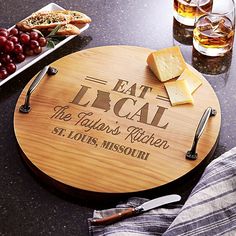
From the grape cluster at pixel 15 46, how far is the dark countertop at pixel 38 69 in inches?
1.5

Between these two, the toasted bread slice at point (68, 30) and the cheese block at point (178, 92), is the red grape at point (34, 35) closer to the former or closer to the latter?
the toasted bread slice at point (68, 30)

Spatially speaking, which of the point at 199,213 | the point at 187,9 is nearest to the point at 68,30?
the point at 187,9

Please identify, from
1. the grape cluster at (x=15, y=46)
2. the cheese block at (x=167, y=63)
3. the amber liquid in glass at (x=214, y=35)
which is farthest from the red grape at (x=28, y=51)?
the amber liquid in glass at (x=214, y=35)

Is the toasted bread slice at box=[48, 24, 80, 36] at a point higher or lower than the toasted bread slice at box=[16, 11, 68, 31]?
lower

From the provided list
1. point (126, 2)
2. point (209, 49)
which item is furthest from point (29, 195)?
point (126, 2)

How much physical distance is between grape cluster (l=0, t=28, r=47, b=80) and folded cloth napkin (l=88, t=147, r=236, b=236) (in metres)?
0.45

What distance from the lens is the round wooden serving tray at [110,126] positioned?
1304mm

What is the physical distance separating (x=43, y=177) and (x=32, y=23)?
0.46 m

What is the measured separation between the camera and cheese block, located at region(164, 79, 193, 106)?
143 centimetres

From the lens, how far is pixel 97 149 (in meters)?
1.35

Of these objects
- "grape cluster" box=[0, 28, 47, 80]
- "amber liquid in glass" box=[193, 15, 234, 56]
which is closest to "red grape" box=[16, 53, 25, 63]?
"grape cluster" box=[0, 28, 47, 80]

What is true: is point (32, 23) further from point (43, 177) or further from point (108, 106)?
point (43, 177)

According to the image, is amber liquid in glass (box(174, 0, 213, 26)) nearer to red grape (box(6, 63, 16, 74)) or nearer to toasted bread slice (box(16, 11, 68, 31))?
toasted bread slice (box(16, 11, 68, 31))

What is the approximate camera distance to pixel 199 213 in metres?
1.19
